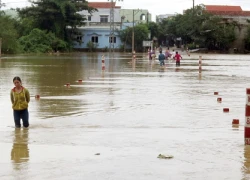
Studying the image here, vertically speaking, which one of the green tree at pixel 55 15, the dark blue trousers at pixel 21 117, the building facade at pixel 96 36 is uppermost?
the green tree at pixel 55 15

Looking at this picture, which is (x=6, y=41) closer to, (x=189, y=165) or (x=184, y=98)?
(x=184, y=98)

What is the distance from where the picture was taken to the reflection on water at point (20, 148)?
308 inches

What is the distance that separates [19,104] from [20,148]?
2.77 metres

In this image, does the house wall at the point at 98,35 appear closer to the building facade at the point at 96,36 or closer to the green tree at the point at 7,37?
the building facade at the point at 96,36

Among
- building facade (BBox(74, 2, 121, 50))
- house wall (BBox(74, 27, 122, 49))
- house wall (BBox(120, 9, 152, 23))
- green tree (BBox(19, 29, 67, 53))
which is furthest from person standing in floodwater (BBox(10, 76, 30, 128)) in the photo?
house wall (BBox(120, 9, 152, 23))

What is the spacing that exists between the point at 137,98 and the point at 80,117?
175 inches

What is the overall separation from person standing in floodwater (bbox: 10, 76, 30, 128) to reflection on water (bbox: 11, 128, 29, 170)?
27cm

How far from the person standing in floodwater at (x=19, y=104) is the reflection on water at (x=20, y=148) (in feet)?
0.88

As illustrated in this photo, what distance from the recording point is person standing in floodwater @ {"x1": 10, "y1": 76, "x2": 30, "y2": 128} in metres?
11.4

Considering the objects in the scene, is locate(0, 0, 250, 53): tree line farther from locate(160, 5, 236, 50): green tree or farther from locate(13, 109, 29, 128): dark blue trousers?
locate(13, 109, 29, 128): dark blue trousers

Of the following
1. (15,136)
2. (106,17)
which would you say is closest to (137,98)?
(15,136)

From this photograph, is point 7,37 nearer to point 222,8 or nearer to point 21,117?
point 21,117

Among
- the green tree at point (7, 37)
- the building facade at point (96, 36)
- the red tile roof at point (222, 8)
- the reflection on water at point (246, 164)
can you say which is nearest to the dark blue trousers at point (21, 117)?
the reflection on water at point (246, 164)

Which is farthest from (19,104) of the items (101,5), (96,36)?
(101,5)
